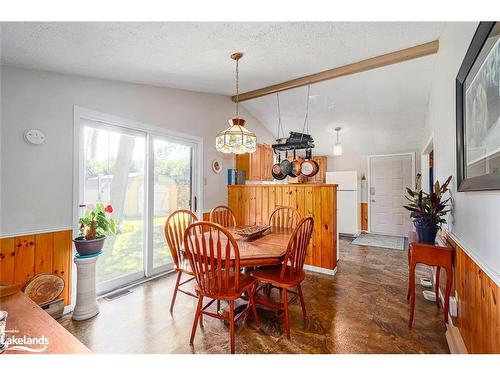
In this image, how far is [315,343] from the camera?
164 centimetres

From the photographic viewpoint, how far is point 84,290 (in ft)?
6.36

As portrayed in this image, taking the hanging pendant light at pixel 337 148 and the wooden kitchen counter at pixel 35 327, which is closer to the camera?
the wooden kitchen counter at pixel 35 327

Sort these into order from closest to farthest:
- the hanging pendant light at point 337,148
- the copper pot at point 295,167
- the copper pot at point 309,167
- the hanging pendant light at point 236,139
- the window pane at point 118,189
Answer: the hanging pendant light at point 236,139 < the window pane at point 118,189 < the copper pot at point 309,167 < the copper pot at point 295,167 < the hanging pendant light at point 337,148

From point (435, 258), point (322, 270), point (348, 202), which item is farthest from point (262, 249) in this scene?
point (348, 202)

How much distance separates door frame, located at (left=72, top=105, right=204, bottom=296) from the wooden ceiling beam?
58.4 inches

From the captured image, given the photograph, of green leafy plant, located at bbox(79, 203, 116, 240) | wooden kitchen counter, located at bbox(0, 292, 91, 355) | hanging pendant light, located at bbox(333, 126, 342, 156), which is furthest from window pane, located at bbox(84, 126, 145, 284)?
hanging pendant light, located at bbox(333, 126, 342, 156)

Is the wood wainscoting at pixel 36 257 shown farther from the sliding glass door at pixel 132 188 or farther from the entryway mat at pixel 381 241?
the entryway mat at pixel 381 241

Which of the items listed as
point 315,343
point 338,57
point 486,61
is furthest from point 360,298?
point 338,57

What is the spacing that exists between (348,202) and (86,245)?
5.24 metres

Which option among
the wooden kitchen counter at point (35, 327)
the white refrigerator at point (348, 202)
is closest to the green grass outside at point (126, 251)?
the wooden kitchen counter at point (35, 327)

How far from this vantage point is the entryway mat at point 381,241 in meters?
4.39

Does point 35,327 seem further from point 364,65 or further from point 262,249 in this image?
point 364,65

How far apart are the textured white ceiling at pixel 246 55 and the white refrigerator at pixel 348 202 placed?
6.19 ft
